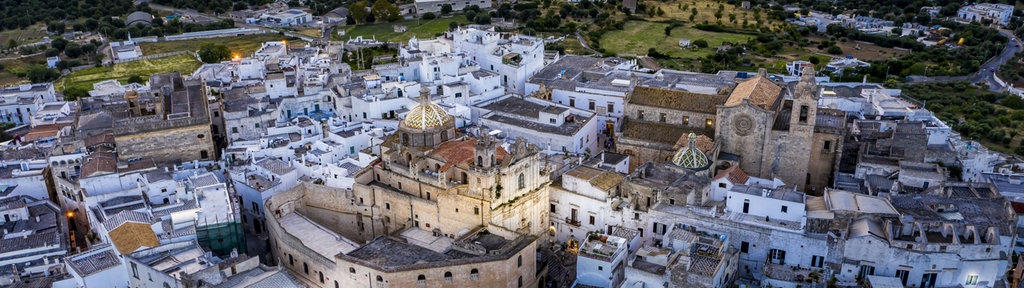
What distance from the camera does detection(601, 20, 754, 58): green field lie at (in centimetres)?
8919

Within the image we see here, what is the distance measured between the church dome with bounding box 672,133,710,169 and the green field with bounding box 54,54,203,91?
→ 6031cm

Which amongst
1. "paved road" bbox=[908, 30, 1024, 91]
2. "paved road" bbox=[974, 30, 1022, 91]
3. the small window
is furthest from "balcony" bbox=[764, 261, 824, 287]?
"paved road" bbox=[974, 30, 1022, 91]

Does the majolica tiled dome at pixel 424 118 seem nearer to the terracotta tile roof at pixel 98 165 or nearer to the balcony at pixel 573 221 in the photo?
the balcony at pixel 573 221

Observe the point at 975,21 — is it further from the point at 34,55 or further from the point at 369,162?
the point at 34,55

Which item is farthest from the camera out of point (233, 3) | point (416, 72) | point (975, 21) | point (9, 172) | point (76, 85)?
point (233, 3)

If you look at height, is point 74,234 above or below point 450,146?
below

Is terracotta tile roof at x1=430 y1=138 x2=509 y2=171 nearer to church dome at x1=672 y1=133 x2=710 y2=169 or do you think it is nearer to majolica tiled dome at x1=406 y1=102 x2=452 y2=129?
majolica tiled dome at x1=406 y1=102 x2=452 y2=129

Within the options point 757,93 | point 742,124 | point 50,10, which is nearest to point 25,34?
point 50,10

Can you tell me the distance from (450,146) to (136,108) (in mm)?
27202

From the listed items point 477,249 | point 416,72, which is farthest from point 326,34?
point 477,249

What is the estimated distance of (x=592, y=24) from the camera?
10212cm

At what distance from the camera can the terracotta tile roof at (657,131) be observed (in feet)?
155

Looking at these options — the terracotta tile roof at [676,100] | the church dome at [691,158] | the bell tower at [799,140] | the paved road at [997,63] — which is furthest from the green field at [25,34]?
the paved road at [997,63]

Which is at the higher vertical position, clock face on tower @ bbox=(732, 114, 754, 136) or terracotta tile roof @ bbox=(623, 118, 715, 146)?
clock face on tower @ bbox=(732, 114, 754, 136)
